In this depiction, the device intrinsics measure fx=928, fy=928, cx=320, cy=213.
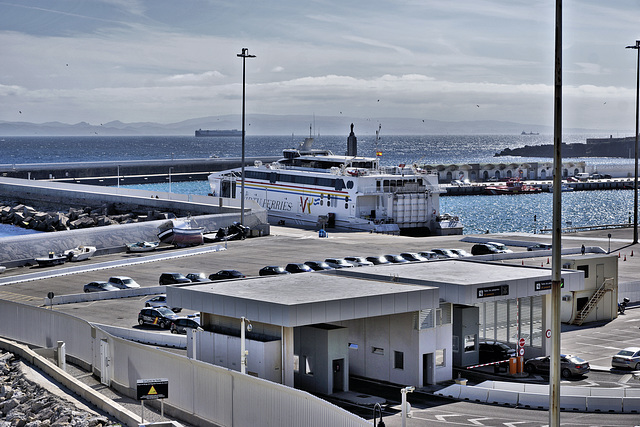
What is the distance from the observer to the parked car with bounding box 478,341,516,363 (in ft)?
102

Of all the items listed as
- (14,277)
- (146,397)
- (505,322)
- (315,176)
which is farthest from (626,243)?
(146,397)

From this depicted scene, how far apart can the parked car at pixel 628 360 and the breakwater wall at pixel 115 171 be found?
96047mm

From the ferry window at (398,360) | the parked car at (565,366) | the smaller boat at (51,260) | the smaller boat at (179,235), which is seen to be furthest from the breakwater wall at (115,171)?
the ferry window at (398,360)

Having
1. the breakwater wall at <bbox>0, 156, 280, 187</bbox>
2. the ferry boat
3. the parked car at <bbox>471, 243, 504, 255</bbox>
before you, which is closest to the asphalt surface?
the parked car at <bbox>471, 243, 504, 255</bbox>

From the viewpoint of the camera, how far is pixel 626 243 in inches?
2554

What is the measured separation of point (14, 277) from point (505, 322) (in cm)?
2763

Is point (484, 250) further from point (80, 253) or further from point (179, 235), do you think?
point (80, 253)

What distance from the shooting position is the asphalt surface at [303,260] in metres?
29.2

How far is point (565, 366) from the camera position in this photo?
1142 inches

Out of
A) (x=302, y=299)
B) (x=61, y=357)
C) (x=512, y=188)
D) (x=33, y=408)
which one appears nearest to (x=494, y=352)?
(x=302, y=299)

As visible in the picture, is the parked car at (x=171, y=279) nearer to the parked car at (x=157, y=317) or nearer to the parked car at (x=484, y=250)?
the parked car at (x=157, y=317)

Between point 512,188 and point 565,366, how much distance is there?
413 ft

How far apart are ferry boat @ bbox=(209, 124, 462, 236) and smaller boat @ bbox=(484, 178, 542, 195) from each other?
68.8m

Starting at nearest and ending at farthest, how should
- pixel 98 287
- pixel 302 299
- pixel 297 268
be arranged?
pixel 302 299
pixel 98 287
pixel 297 268
